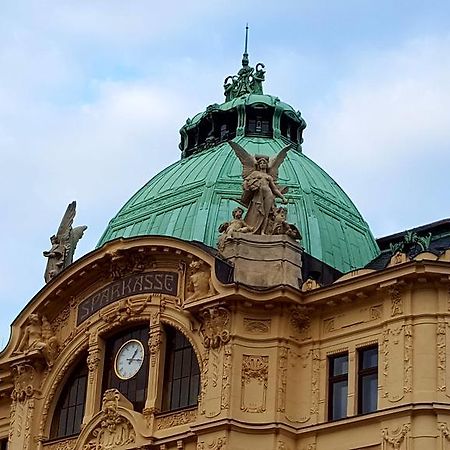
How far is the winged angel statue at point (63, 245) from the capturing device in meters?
48.0

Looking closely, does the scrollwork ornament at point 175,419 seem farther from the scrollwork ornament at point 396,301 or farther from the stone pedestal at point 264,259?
the scrollwork ornament at point 396,301

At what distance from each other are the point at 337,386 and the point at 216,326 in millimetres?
4003

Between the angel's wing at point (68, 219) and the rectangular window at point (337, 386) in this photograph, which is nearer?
the rectangular window at point (337, 386)

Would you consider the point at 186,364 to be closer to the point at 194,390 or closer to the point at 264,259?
the point at 194,390

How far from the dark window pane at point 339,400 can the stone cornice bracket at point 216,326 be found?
11.3 feet

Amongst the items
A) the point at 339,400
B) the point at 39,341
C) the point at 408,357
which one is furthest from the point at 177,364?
the point at 408,357

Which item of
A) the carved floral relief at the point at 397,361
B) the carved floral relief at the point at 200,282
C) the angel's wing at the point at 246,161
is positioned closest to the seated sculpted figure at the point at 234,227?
the carved floral relief at the point at 200,282

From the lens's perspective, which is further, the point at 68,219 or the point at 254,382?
the point at 68,219

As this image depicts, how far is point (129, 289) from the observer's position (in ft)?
142

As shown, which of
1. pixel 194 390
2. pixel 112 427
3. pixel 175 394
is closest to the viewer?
pixel 194 390

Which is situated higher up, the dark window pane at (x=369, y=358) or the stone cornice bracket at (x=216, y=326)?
the stone cornice bracket at (x=216, y=326)

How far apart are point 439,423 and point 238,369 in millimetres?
6303

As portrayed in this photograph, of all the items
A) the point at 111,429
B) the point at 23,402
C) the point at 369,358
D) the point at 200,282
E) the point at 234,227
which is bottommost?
the point at 111,429

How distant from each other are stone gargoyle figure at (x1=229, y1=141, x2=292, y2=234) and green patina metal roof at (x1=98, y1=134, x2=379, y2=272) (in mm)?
3540
